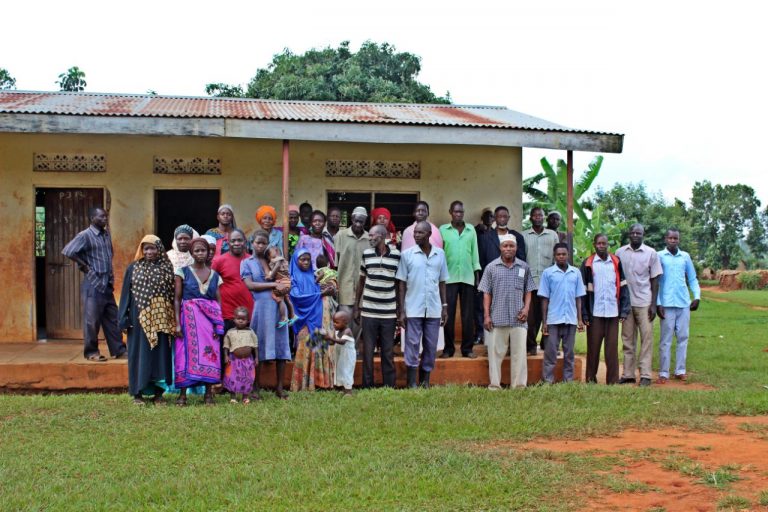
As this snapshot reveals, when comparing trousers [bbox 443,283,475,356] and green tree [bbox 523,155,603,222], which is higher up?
green tree [bbox 523,155,603,222]

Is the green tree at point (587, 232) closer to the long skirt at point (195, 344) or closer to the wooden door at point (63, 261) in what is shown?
the wooden door at point (63, 261)

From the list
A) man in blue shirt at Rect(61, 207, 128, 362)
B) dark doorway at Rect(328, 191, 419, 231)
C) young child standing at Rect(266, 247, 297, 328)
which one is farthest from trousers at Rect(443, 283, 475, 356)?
man in blue shirt at Rect(61, 207, 128, 362)

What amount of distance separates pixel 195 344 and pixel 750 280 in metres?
27.3

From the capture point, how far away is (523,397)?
788cm

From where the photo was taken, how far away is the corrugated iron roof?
29.1 ft

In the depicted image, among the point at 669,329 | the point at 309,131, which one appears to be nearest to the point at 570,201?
the point at 669,329

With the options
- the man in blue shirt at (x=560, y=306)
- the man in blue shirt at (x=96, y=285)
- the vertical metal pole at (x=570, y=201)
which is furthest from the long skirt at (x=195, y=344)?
the vertical metal pole at (x=570, y=201)

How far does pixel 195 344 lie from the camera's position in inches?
293

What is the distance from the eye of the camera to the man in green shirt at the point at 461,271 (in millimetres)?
9219

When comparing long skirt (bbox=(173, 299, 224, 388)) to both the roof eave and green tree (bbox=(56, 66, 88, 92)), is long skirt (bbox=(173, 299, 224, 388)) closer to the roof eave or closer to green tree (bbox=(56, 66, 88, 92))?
the roof eave

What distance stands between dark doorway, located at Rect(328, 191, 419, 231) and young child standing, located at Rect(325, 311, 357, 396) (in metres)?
2.78

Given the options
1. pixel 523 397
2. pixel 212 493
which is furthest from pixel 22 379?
pixel 523 397

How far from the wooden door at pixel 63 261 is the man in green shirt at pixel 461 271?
4.33 metres

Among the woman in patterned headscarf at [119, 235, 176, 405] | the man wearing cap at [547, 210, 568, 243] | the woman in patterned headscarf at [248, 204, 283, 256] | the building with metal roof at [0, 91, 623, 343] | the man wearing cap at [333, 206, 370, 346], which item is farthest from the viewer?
the building with metal roof at [0, 91, 623, 343]
